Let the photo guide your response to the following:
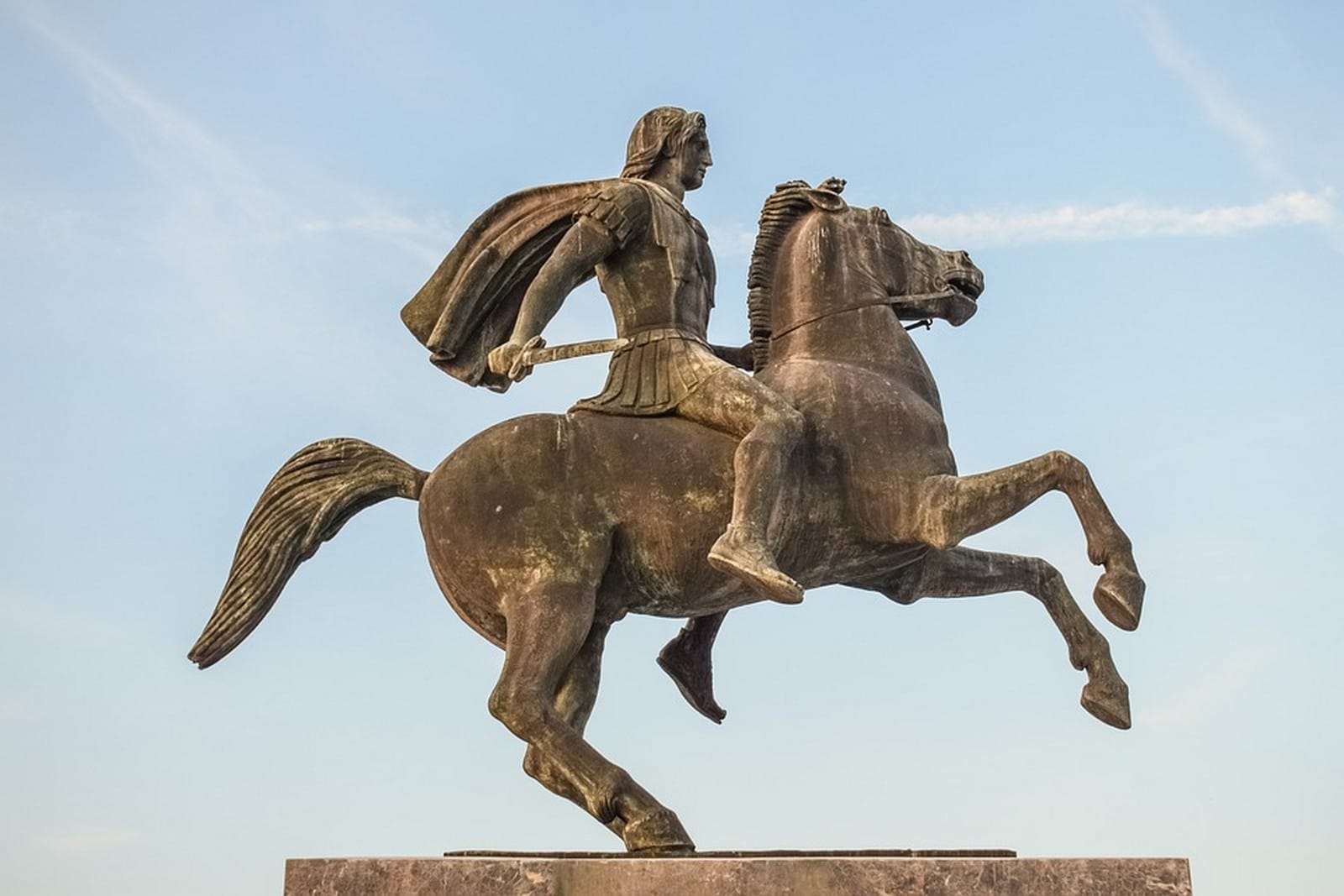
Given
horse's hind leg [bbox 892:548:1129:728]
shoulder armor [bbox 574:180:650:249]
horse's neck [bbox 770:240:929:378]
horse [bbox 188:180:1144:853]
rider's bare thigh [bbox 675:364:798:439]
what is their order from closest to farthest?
1. horse [bbox 188:180:1144:853]
2. rider's bare thigh [bbox 675:364:798:439]
3. horse's hind leg [bbox 892:548:1129:728]
4. shoulder armor [bbox 574:180:650:249]
5. horse's neck [bbox 770:240:929:378]

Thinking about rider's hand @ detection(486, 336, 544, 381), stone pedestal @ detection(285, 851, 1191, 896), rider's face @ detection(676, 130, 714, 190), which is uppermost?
rider's face @ detection(676, 130, 714, 190)

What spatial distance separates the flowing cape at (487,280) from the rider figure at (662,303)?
0.69 ft

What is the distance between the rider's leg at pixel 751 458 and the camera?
639 cm

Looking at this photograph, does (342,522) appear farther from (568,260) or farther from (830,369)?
(830,369)

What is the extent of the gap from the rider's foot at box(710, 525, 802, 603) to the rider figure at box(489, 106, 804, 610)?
13cm

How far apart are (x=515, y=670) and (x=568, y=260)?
1.70 metres

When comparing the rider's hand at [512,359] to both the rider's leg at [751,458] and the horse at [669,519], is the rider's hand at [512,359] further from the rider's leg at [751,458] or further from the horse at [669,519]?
the rider's leg at [751,458]

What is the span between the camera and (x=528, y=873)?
5973mm

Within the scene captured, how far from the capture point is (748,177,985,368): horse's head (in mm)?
7395

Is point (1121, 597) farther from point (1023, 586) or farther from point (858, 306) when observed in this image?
point (858, 306)

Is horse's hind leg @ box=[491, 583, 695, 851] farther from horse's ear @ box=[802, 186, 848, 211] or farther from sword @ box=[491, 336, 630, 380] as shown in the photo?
horse's ear @ box=[802, 186, 848, 211]

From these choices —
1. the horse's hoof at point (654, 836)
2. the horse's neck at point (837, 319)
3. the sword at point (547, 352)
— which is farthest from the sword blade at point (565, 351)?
the horse's hoof at point (654, 836)

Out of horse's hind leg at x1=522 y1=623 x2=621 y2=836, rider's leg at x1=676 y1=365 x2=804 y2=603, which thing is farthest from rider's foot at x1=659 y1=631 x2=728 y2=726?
rider's leg at x1=676 y1=365 x2=804 y2=603

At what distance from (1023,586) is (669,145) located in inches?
95.5
